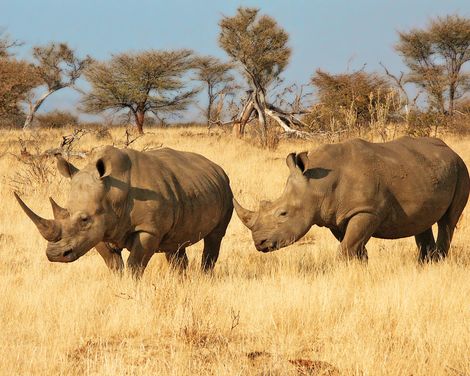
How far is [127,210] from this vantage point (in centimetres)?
614

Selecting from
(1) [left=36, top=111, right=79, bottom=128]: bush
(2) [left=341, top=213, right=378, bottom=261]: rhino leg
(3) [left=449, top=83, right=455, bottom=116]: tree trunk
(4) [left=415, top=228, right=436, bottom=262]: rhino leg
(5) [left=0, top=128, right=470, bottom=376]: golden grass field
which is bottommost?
(5) [left=0, top=128, right=470, bottom=376]: golden grass field

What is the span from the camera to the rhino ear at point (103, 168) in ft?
20.0

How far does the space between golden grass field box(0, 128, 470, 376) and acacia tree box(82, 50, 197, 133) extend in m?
25.9

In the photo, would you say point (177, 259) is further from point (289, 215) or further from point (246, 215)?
point (289, 215)

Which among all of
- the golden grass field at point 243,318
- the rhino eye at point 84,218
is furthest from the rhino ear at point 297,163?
the rhino eye at point 84,218

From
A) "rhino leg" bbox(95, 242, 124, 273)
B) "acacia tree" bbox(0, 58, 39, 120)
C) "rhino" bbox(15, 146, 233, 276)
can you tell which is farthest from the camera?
"acacia tree" bbox(0, 58, 39, 120)

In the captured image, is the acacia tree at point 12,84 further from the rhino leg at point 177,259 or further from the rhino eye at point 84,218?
the rhino eye at point 84,218

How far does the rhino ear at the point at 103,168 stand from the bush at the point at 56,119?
114ft

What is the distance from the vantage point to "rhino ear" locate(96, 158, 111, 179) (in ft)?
20.0

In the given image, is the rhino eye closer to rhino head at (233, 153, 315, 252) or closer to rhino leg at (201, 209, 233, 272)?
rhino head at (233, 153, 315, 252)

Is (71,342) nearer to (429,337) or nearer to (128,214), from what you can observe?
(128,214)

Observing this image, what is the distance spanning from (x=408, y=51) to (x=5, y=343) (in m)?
32.2

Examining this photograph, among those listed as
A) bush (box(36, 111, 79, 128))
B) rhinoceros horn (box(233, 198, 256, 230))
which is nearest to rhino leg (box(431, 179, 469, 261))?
rhinoceros horn (box(233, 198, 256, 230))

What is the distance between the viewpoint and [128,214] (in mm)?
6133
